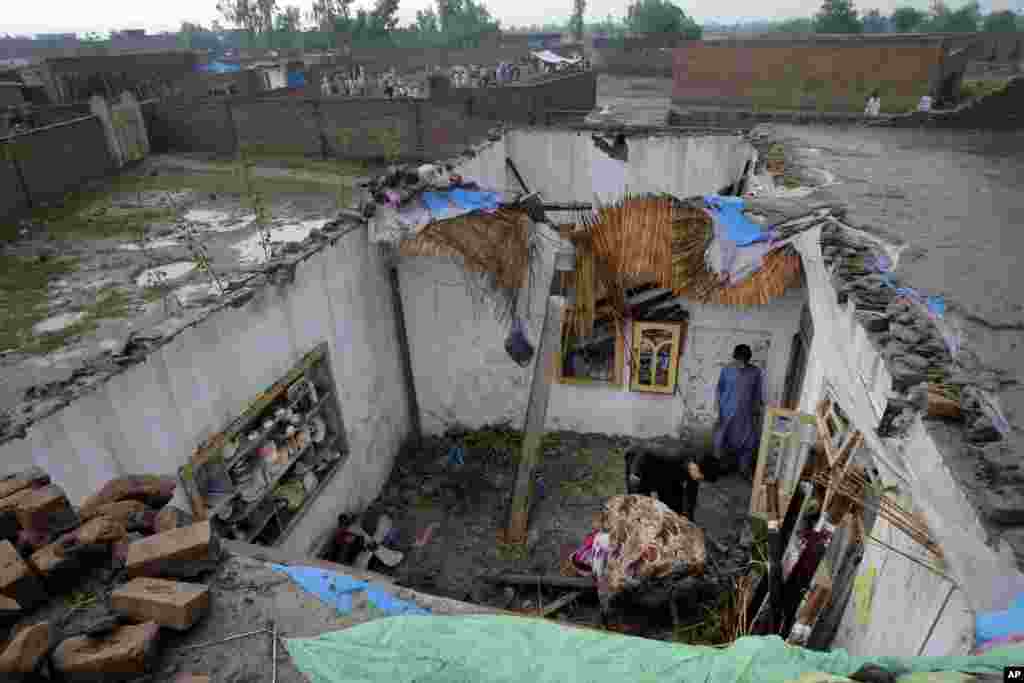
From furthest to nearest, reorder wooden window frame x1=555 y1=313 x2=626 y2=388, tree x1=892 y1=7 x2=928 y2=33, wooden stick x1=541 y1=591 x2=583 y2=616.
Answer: tree x1=892 y1=7 x2=928 y2=33, wooden window frame x1=555 y1=313 x2=626 y2=388, wooden stick x1=541 y1=591 x2=583 y2=616

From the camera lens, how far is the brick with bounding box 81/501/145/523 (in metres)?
2.78

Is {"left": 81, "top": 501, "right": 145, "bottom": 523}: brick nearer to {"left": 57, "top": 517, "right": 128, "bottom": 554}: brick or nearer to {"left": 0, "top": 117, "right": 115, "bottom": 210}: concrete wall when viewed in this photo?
{"left": 57, "top": 517, "right": 128, "bottom": 554}: brick

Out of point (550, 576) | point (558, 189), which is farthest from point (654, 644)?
point (558, 189)

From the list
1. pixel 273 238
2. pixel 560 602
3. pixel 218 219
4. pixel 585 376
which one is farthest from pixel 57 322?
pixel 560 602

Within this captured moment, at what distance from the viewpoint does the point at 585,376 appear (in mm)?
8297

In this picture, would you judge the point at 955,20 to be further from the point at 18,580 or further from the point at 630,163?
the point at 18,580


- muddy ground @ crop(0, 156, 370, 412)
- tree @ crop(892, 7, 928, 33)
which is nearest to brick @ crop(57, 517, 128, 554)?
muddy ground @ crop(0, 156, 370, 412)

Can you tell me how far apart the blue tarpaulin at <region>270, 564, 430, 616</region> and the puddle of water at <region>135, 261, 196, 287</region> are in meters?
11.1

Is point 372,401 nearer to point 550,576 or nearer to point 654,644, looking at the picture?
point 550,576

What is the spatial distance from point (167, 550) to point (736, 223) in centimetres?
549

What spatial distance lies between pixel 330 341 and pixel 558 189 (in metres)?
6.82

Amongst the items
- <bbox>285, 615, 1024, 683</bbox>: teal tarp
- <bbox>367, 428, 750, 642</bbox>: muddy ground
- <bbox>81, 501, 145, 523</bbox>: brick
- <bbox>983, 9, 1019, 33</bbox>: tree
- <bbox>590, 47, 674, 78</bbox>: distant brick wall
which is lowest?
<bbox>367, 428, 750, 642</bbox>: muddy ground

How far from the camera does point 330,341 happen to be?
6598 millimetres

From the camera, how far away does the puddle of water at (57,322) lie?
33.8 feet
